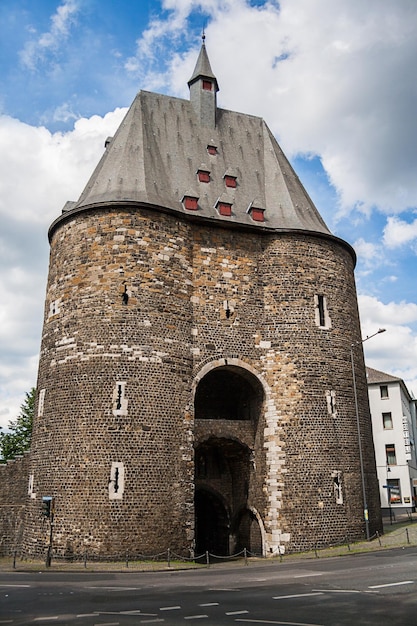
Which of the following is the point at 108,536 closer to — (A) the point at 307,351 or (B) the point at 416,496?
(A) the point at 307,351

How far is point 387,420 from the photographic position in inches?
1873

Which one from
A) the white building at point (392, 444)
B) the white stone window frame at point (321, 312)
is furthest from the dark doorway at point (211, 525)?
the white building at point (392, 444)

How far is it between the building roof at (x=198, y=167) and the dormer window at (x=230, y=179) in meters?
0.14

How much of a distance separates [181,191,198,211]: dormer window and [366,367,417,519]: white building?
1147 inches

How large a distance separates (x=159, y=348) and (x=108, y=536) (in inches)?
269

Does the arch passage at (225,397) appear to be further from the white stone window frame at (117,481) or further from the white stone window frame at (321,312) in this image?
the white stone window frame at (117,481)

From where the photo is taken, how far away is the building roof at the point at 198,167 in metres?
25.1

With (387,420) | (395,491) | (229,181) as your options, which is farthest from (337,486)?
(387,420)

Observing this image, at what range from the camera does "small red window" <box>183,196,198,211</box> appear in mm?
25125

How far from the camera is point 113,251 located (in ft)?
75.0

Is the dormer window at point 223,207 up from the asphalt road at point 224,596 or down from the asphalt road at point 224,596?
up

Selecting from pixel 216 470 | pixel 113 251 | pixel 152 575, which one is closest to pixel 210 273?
pixel 113 251

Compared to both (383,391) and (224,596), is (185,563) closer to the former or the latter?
(224,596)

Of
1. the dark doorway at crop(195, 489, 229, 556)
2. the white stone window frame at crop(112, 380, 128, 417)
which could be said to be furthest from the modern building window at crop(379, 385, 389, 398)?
the white stone window frame at crop(112, 380, 128, 417)
